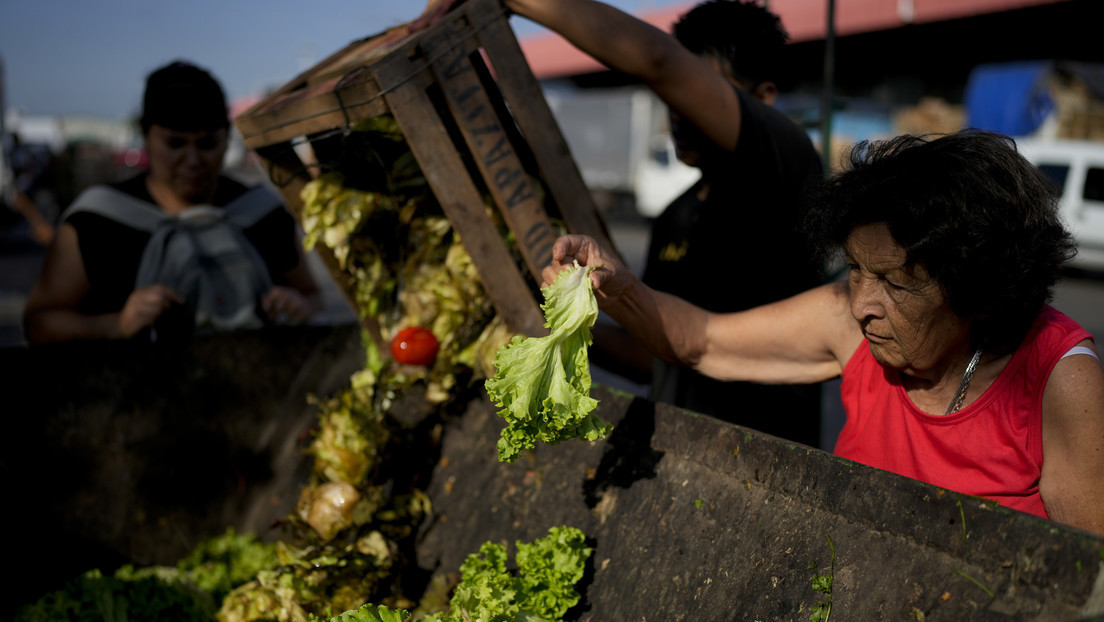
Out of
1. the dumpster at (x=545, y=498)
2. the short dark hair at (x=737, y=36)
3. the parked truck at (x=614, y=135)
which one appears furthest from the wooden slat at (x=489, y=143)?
the parked truck at (x=614, y=135)

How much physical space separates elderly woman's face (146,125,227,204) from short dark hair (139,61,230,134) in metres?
0.04

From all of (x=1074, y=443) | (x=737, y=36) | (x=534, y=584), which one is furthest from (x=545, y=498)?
(x=737, y=36)

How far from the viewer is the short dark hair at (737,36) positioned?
8.10ft

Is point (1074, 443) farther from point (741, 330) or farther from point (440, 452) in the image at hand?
point (440, 452)

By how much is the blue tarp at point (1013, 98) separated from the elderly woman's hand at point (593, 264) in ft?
55.1

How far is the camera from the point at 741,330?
7.44 ft

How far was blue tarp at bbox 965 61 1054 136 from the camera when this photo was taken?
16.1 m

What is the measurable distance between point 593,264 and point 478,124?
1.96 feet

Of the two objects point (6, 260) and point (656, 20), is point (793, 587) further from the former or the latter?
point (656, 20)

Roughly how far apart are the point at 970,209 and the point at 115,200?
10.8 feet

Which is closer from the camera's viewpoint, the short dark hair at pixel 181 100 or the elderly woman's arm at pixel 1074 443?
the elderly woman's arm at pixel 1074 443

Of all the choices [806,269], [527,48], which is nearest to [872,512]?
[806,269]

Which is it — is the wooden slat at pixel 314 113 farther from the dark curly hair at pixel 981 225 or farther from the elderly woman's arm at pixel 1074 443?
the elderly woman's arm at pixel 1074 443

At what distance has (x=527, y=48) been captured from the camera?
30.4 meters
